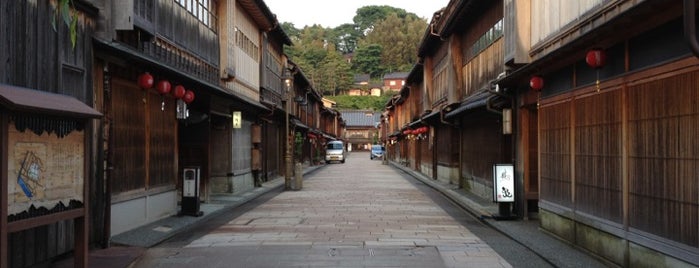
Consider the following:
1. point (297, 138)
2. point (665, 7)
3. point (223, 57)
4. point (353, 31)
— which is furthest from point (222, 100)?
point (353, 31)

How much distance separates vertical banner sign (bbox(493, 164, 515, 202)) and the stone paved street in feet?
4.16

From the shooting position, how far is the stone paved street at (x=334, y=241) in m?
10.5

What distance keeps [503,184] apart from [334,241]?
5.31 m

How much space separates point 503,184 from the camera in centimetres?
1570

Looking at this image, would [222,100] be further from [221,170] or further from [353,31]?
[353,31]

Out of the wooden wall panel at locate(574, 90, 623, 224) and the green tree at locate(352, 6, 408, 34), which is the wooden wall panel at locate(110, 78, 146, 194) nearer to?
the wooden wall panel at locate(574, 90, 623, 224)

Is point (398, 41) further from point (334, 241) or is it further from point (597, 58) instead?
point (597, 58)

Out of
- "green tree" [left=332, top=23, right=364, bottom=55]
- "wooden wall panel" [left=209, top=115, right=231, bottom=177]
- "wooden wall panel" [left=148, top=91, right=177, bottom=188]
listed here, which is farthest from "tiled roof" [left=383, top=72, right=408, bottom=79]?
"wooden wall panel" [left=148, top=91, right=177, bottom=188]

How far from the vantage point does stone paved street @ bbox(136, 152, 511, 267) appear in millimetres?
10453

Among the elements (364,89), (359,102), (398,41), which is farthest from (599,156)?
(398,41)

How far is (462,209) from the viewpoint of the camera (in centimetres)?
1967

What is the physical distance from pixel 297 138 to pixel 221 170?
23.5m

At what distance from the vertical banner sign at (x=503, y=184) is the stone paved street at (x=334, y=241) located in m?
1.27

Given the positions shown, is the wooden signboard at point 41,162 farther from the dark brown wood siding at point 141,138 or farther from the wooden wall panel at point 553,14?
the wooden wall panel at point 553,14
